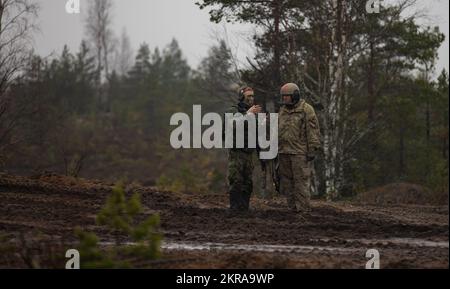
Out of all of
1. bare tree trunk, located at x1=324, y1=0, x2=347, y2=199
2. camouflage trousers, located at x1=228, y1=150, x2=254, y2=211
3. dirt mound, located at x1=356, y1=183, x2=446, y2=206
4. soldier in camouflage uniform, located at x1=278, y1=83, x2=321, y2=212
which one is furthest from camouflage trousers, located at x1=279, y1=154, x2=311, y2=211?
bare tree trunk, located at x1=324, y1=0, x2=347, y2=199

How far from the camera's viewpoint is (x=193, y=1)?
74.7 ft

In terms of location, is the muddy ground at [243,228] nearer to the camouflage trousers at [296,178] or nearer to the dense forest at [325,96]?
the camouflage trousers at [296,178]

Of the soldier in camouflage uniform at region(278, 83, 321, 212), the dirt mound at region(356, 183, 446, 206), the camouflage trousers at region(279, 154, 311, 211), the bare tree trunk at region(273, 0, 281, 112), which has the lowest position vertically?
the dirt mound at region(356, 183, 446, 206)

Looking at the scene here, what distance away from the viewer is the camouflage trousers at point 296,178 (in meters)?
11.4

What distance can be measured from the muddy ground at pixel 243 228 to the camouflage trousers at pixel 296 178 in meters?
0.25

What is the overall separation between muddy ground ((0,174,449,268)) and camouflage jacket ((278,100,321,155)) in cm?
115

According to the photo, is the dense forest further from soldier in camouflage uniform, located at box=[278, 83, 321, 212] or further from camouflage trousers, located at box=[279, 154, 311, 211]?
camouflage trousers, located at box=[279, 154, 311, 211]

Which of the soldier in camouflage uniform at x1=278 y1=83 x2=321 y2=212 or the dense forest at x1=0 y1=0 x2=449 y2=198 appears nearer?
the soldier in camouflage uniform at x1=278 y1=83 x2=321 y2=212

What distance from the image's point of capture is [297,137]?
37.6ft

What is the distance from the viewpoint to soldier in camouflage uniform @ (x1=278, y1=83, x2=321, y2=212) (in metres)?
11.4

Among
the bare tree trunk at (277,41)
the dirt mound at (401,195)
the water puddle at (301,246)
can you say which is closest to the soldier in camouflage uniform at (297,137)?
the water puddle at (301,246)

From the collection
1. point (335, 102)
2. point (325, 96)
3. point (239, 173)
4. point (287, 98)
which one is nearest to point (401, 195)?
point (335, 102)

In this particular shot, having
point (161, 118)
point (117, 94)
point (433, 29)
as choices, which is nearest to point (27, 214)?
point (433, 29)
